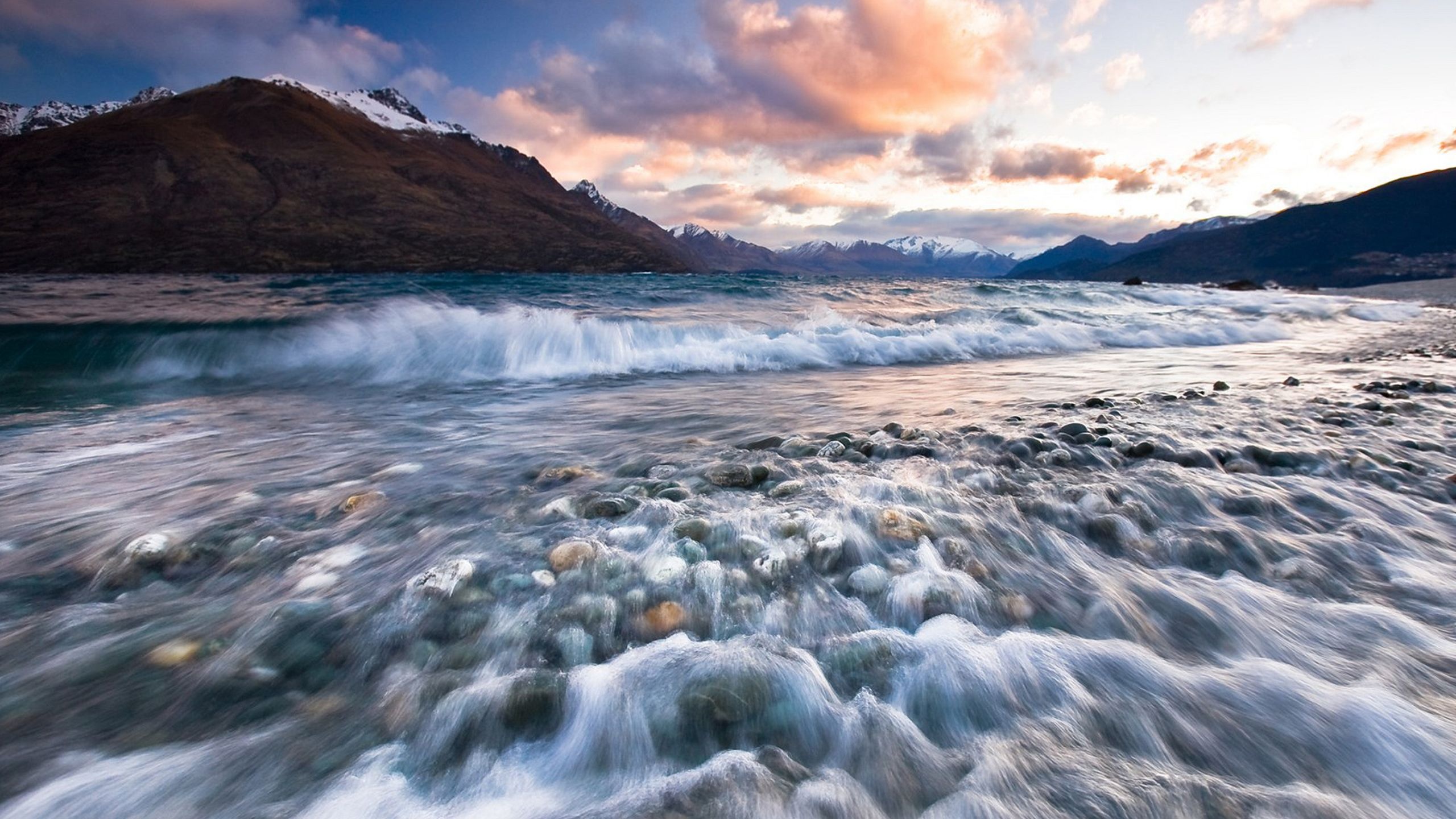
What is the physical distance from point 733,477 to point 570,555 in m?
1.13

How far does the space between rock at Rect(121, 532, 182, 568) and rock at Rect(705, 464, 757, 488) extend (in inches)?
94.8

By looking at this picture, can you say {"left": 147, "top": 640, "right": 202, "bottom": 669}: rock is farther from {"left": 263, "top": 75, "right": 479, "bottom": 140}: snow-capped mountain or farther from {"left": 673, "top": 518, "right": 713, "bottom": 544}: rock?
{"left": 263, "top": 75, "right": 479, "bottom": 140}: snow-capped mountain

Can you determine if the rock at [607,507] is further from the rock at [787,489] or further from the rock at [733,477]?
the rock at [787,489]

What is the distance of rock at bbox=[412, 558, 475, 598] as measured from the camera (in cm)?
217

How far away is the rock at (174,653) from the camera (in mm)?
1853

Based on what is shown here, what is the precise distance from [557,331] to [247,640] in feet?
28.9

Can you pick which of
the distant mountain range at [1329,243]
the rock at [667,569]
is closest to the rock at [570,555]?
the rock at [667,569]

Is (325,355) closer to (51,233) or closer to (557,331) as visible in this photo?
(557,331)

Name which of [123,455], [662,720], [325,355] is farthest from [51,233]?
[662,720]

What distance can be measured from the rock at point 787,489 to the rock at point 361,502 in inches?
83.3

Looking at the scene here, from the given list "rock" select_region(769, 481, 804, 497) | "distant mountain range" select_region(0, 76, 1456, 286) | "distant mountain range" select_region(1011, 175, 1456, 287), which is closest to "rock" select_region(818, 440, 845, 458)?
"rock" select_region(769, 481, 804, 497)

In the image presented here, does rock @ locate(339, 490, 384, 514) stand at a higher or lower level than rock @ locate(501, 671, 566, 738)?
lower

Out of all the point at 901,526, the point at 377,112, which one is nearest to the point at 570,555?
the point at 901,526

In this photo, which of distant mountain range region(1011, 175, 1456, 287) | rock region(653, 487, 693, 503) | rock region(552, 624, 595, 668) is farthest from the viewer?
distant mountain range region(1011, 175, 1456, 287)
